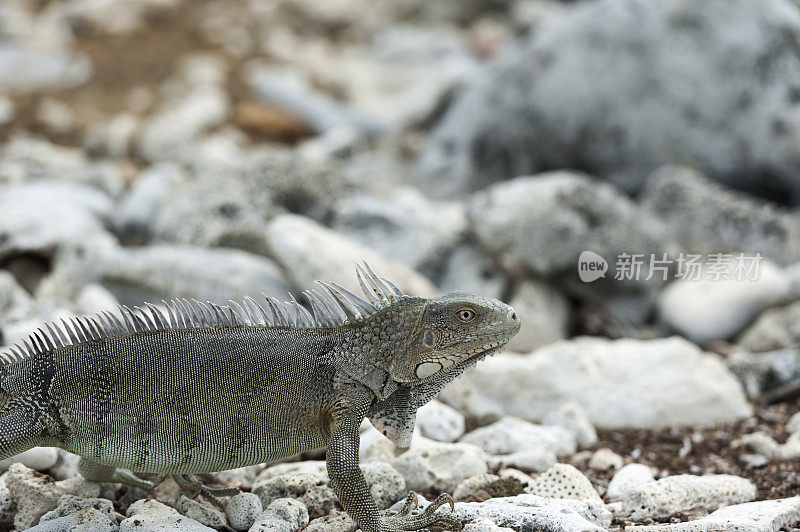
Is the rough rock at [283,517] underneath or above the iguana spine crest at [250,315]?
underneath

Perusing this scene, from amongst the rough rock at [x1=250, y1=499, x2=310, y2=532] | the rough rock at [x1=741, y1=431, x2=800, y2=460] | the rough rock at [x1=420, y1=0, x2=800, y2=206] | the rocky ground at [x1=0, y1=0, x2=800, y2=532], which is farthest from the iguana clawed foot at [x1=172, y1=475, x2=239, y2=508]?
the rough rock at [x1=420, y1=0, x2=800, y2=206]

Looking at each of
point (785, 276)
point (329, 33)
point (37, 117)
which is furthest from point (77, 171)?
point (329, 33)

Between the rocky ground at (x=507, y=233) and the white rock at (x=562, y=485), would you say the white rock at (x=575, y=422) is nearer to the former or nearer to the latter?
the rocky ground at (x=507, y=233)

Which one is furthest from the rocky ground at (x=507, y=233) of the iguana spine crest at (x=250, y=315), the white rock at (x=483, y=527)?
the iguana spine crest at (x=250, y=315)

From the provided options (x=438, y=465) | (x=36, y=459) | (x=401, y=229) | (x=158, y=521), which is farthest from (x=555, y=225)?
(x=158, y=521)

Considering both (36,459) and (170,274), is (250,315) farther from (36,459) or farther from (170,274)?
(170,274)

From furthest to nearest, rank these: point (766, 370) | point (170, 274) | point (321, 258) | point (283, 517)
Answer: point (170, 274) → point (321, 258) → point (766, 370) → point (283, 517)
